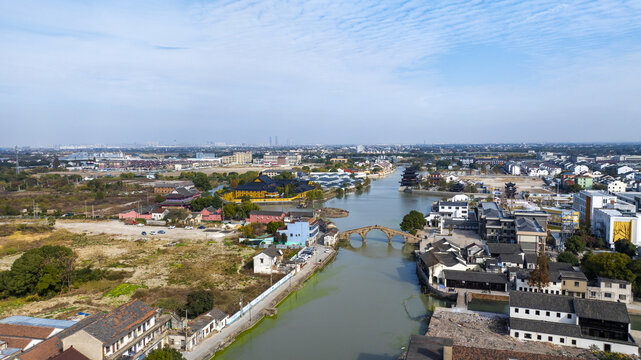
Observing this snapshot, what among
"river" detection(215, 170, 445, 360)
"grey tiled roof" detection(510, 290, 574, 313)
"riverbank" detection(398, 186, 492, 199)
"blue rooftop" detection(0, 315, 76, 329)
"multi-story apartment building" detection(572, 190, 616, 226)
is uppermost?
"multi-story apartment building" detection(572, 190, 616, 226)

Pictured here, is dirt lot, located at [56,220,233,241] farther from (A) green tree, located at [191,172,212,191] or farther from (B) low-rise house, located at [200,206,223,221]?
(A) green tree, located at [191,172,212,191]

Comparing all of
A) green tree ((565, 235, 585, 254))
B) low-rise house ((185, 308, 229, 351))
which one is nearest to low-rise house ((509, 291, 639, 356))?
low-rise house ((185, 308, 229, 351))

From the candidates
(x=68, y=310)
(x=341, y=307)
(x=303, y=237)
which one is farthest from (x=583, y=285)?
(x=68, y=310)

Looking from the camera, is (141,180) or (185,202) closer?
(185,202)

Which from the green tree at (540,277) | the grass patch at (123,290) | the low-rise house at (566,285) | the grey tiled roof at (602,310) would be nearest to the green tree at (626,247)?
the low-rise house at (566,285)

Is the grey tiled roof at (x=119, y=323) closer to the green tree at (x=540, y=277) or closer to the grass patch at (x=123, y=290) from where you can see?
the grass patch at (x=123, y=290)

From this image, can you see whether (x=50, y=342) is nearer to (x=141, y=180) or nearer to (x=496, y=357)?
(x=496, y=357)
